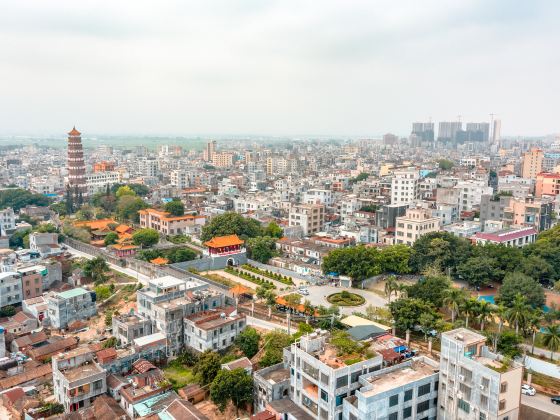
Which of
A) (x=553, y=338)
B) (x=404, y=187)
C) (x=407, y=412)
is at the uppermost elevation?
(x=404, y=187)

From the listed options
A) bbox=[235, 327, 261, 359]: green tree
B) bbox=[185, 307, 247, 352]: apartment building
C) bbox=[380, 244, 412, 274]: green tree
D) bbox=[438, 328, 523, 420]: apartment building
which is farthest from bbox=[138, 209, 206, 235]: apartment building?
bbox=[438, 328, 523, 420]: apartment building

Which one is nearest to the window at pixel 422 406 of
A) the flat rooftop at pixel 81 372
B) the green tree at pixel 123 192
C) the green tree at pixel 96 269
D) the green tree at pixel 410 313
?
the green tree at pixel 410 313

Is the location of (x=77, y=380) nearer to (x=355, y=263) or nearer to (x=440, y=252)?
(x=355, y=263)

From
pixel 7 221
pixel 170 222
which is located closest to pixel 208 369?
pixel 170 222

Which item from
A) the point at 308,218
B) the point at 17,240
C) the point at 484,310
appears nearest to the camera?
the point at 484,310

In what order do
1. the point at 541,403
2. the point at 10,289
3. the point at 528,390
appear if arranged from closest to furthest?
the point at 541,403 → the point at 528,390 → the point at 10,289

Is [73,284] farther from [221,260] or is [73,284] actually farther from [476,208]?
[476,208]

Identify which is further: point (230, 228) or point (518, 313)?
point (230, 228)

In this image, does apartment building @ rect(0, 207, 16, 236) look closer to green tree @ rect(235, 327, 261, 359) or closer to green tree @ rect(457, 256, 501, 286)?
green tree @ rect(235, 327, 261, 359)
